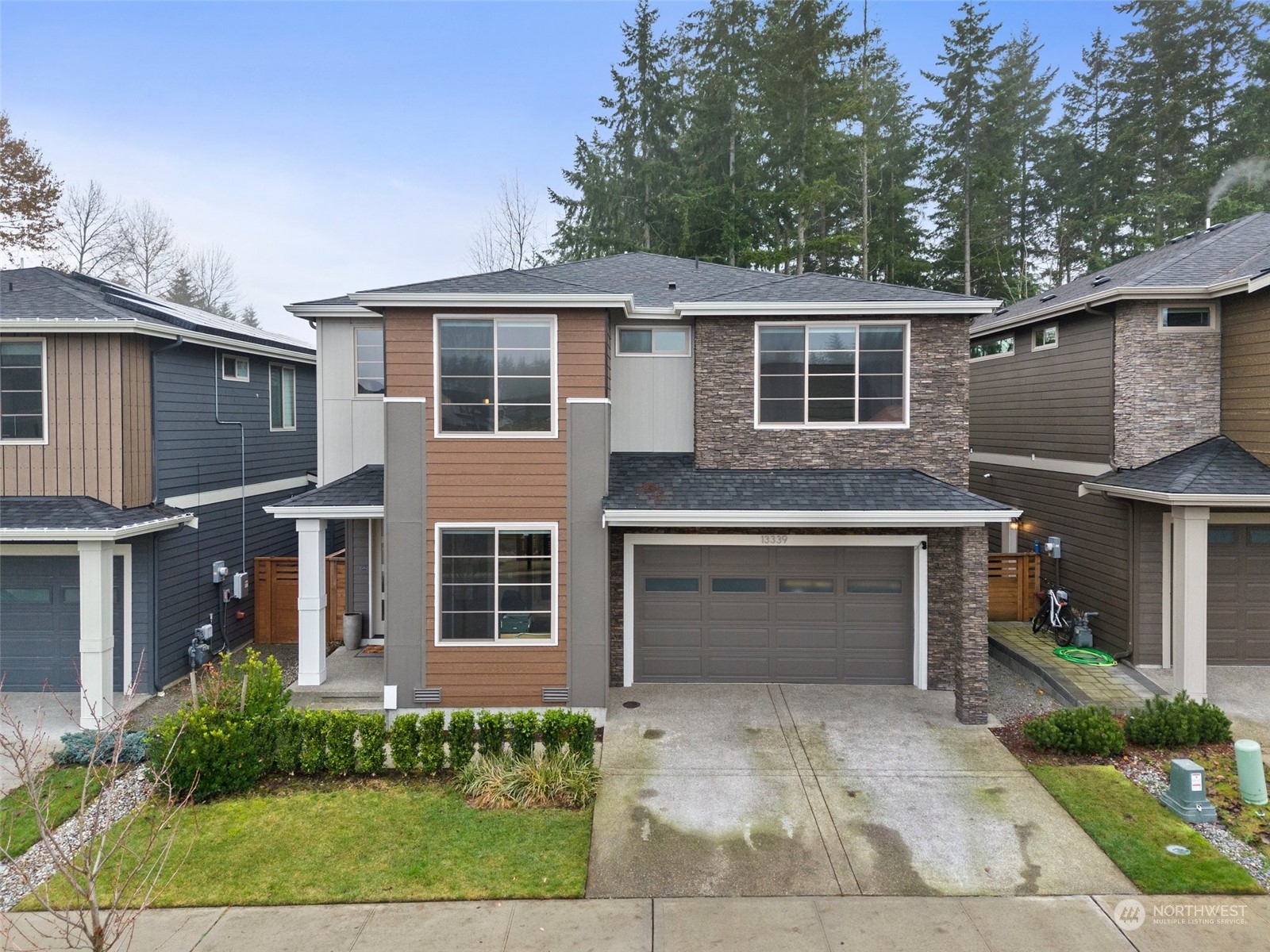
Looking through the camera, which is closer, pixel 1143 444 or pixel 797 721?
pixel 797 721

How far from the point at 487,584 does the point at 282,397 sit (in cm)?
835

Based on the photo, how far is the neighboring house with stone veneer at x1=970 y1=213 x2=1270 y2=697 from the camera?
9938 millimetres

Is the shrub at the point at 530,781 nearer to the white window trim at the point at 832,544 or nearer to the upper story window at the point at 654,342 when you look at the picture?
the white window trim at the point at 832,544

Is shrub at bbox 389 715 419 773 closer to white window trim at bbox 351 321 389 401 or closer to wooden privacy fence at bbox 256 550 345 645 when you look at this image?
white window trim at bbox 351 321 389 401

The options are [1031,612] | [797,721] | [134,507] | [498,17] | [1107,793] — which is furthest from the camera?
[498,17]

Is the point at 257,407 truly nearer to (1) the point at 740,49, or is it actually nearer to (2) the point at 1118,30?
(1) the point at 740,49

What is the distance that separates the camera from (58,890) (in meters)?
5.87

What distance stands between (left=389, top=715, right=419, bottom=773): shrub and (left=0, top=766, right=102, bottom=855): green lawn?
272cm

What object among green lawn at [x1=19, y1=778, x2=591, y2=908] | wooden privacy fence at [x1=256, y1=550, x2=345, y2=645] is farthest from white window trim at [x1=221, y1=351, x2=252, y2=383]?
green lawn at [x1=19, y1=778, x2=591, y2=908]

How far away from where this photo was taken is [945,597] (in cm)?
1057

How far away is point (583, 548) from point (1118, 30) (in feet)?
104

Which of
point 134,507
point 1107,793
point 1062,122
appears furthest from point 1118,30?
point 134,507

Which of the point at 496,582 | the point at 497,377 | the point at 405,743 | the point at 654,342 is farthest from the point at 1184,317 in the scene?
the point at 405,743

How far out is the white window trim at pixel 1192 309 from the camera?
36.4 feet
